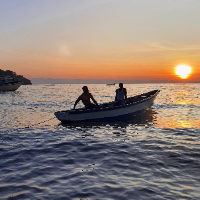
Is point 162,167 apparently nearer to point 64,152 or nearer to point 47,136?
point 64,152

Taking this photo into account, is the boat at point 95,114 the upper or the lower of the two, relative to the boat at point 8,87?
lower

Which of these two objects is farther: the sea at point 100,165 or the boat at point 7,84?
the boat at point 7,84

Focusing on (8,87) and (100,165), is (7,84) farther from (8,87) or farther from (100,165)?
(100,165)

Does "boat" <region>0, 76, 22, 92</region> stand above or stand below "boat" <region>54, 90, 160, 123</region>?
above

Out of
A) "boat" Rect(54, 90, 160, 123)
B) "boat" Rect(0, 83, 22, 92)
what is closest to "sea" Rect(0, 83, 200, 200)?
"boat" Rect(54, 90, 160, 123)

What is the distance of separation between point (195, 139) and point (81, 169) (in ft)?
21.7

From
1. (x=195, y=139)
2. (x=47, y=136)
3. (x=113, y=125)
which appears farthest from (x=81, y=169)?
(x=113, y=125)

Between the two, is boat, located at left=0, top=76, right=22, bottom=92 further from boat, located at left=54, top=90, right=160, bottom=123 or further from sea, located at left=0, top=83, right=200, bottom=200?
sea, located at left=0, top=83, right=200, bottom=200

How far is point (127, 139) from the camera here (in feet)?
36.2

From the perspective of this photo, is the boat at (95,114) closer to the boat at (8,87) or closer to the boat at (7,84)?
the boat at (8,87)

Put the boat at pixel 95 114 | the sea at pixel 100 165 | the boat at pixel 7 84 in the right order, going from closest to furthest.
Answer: the sea at pixel 100 165 < the boat at pixel 95 114 < the boat at pixel 7 84

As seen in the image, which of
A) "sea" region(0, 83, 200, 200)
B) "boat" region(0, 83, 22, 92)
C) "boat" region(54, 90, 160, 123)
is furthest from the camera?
"boat" region(0, 83, 22, 92)

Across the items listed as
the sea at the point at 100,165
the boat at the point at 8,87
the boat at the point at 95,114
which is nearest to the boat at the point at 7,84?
the boat at the point at 8,87

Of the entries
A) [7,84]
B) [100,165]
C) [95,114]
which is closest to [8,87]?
[7,84]
